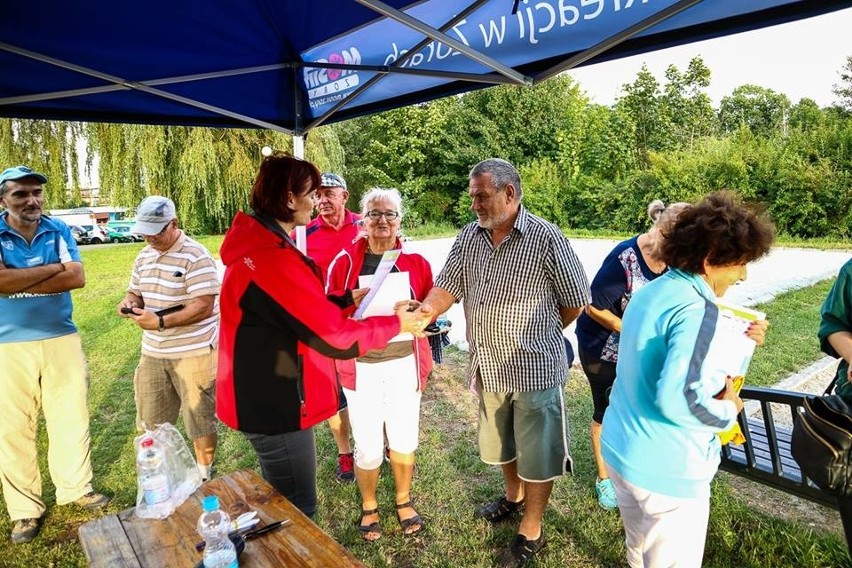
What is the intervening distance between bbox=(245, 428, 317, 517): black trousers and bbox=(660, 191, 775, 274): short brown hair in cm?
162

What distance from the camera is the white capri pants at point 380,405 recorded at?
2.90 m

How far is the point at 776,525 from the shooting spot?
279cm

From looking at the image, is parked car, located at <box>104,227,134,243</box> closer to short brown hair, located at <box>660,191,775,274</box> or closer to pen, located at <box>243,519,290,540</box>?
pen, located at <box>243,519,290,540</box>

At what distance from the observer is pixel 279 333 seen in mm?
1987

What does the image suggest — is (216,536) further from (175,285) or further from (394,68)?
(394,68)

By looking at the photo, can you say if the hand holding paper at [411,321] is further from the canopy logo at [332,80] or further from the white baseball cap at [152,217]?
the white baseball cap at [152,217]

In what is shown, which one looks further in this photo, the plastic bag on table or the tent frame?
the tent frame

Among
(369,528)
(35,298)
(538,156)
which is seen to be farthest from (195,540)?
(538,156)

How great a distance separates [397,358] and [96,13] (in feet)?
7.23

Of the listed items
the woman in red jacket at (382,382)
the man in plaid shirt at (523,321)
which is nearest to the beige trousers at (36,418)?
the woman in red jacket at (382,382)

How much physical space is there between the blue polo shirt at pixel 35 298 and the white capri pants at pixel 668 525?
3.25 meters

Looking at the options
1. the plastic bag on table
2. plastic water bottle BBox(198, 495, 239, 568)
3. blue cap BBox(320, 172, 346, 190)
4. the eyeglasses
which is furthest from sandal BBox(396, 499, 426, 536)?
blue cap BBox(320, 172, 346, 190)

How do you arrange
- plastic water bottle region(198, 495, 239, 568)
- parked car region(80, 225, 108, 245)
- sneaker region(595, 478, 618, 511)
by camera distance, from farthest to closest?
parked car region(80, 225, 108, 245) < sneaker region(595, 478, 618, 511) < plastic water bottle region(198, 495, 239, 568)

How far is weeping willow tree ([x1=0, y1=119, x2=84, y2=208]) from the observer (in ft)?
32.1
